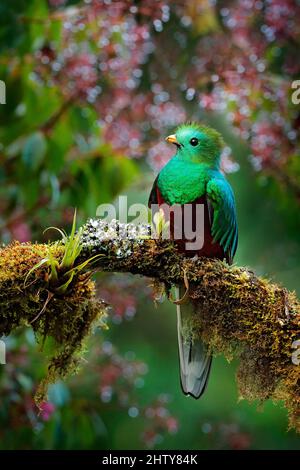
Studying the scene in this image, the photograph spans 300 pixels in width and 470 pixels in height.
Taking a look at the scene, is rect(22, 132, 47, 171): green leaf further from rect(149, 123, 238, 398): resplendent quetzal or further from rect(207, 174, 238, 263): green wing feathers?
rect(207, 174, 238, 263): green wing feathers

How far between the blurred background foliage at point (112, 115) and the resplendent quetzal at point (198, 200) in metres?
0.64

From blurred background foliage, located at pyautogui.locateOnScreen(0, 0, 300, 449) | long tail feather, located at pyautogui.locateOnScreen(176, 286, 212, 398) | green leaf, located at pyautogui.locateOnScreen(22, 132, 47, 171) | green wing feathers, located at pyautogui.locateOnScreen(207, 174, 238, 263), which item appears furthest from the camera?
blurred background foliage, located at pyautogui.locateOnScreen(0, 0, 300, 449)

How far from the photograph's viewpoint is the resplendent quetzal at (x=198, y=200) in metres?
2.35

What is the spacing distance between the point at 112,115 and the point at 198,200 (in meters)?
1.60

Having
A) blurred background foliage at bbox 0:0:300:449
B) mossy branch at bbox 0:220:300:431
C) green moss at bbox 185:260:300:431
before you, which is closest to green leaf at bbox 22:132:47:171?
blurred background foliage at bbox 0:0:300:449

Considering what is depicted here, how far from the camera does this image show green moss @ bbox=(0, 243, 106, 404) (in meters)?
2.02

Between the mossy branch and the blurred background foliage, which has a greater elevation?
the blurred background foliage

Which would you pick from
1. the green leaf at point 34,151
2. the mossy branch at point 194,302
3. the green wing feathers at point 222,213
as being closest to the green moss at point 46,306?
the mossy branch at point 194,302

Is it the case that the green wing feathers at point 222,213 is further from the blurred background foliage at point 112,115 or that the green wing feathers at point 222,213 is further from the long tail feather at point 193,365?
the blurred background foliage at point 112,115

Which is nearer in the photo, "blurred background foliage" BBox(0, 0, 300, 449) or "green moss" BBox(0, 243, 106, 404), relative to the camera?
"green moss" BBox(0, 243, 106, 404)

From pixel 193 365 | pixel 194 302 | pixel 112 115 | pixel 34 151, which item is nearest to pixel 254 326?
pixel 194 302

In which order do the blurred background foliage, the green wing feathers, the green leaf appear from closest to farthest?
the green wing feathers < the green leaf < the blurred background foliage

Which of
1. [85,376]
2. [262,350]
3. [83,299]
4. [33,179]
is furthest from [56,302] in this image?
[85,376]

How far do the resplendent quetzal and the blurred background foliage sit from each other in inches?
25.1
